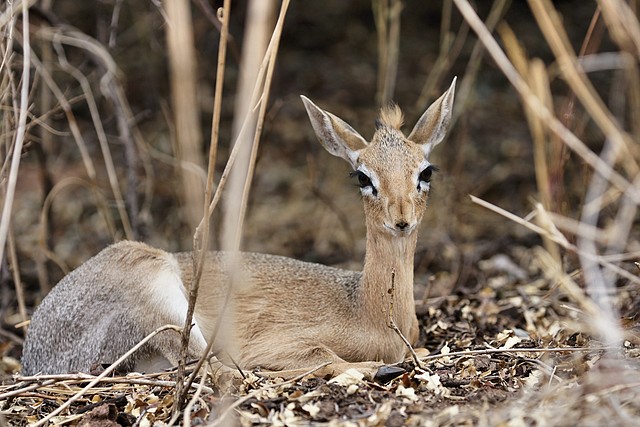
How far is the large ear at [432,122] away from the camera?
5625 mm

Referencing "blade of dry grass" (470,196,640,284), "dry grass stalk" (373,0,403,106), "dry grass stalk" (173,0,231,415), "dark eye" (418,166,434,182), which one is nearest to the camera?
"dry grass stalk" (173,0,231,415)

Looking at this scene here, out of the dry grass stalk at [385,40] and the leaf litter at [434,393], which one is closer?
the leaf litter at [434,393]

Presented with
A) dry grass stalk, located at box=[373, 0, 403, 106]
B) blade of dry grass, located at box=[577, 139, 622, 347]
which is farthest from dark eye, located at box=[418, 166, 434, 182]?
dry grass stalk, located at box=[373, 0, 403, 106]

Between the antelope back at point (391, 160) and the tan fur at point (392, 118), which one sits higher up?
the tan fur at point (392, 118)

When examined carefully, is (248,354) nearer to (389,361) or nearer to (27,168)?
(389,361)

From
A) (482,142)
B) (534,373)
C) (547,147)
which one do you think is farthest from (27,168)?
(534,373)

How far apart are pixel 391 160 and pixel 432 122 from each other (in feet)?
1.88

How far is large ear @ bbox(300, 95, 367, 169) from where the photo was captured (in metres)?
5.61

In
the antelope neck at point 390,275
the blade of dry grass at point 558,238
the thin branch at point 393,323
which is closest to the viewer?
the blade of dry grass at point 558,238

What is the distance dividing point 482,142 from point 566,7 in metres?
4.33

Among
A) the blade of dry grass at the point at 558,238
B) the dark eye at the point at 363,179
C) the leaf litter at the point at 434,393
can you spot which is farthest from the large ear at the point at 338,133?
the leaf litter at the point at 434,393

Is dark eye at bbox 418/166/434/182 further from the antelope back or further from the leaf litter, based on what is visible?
the leaf litter

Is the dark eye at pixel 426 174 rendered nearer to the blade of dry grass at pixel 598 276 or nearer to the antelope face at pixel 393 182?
the antelope face at pixel 393 182

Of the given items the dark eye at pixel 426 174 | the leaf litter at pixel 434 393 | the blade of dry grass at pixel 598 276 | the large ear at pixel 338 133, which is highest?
the large ear at pixel 338 133
